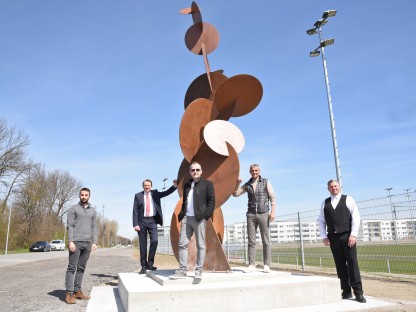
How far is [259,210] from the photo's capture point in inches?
232

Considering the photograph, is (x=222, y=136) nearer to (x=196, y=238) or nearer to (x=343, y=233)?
(x=196, y=238)

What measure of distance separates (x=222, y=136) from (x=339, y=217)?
244 centimetres

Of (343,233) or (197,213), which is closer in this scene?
(197,213)

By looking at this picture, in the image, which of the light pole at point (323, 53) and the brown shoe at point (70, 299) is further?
the light pole at point (323, 53)

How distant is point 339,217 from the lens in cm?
500

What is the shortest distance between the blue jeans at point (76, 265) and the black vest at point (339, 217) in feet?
11.8

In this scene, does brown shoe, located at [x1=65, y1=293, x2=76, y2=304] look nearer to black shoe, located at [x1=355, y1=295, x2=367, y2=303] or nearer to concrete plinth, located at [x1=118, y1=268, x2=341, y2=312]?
concrete plinth, located at [x1=118, y1=268, x2=341, y2=312]

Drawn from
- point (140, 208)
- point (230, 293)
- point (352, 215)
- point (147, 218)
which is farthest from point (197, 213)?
point (140, 208)

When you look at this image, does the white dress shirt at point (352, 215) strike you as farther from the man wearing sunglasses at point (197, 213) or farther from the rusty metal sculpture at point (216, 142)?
the man wearing sunglasses at point (197, 213)

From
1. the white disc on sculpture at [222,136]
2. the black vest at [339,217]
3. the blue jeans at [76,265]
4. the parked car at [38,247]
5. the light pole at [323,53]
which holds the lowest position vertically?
the parked car at [38,247]

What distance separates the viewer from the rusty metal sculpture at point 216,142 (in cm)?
587

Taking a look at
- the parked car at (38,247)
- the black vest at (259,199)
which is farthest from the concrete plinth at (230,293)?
the parked car at (38,247)

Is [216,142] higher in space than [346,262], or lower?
higher

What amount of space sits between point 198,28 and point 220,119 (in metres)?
2.15
